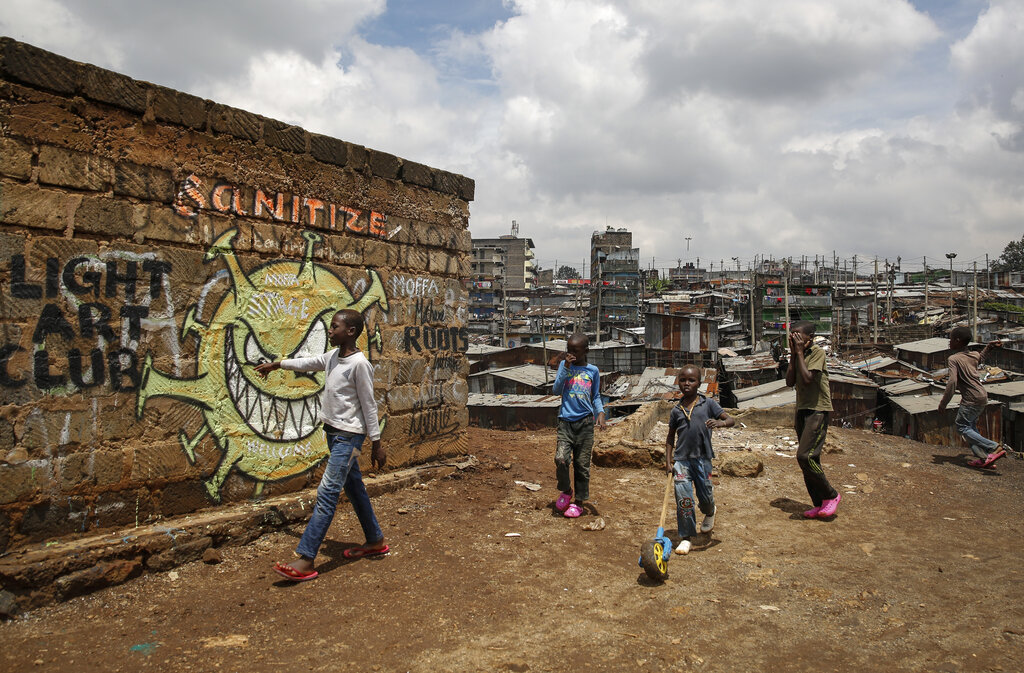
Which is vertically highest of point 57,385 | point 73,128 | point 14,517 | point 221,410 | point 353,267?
point 73,128

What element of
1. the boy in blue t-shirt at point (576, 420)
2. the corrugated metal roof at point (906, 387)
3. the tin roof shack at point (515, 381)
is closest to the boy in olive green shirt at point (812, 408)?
the boy in blue t-shirt at point (576, 420)

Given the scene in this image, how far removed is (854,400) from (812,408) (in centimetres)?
1340

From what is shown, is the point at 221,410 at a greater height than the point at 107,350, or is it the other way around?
the point at 107,350

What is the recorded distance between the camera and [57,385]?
148 inches

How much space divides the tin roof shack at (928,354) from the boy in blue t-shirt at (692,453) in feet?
81.9

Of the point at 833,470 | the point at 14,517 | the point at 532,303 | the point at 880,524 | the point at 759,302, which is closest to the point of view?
the point at 14,517

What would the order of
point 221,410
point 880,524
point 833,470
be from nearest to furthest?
point 221,410
point 880,524
point 833,470

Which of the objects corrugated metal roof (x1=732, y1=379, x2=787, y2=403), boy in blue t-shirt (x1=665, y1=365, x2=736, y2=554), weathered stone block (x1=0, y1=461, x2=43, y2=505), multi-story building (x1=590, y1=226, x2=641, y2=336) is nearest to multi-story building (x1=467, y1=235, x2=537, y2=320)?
multi-story building (x1=590, y1=226, x2=641, y2=336)

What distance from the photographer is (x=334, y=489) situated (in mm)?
3996

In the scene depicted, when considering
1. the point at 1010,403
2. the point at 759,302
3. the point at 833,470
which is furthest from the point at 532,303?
the point at 833,470

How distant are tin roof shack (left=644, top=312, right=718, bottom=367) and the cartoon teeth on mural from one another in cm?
2517

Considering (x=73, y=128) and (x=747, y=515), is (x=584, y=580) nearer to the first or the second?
(x=747, y=515)

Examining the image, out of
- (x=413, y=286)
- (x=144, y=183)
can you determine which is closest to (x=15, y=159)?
(x=144, y=183)

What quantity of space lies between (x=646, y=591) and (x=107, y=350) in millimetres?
3590
